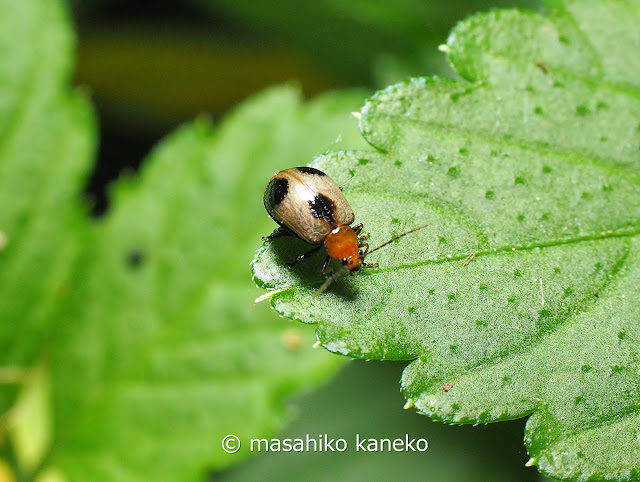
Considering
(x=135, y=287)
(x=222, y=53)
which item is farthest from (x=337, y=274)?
(x=222, y=53)

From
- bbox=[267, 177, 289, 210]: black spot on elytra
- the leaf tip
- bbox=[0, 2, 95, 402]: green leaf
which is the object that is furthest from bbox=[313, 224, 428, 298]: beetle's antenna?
bbox=[0, 2, 95, 402]: green leaf

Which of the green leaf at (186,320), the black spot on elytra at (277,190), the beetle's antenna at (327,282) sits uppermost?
the black spot on elytra at (277,190)

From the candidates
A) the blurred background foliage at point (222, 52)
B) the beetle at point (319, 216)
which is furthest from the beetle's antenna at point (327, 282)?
the blurred background foliage at point (222, 52)

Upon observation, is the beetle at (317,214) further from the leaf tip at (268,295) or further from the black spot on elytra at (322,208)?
the leaf tip at (268,295)

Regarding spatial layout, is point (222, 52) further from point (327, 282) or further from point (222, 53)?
point (327, 282)

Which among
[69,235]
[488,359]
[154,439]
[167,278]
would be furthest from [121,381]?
[488,359]

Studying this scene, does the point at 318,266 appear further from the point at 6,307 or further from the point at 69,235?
the point at 6,307
